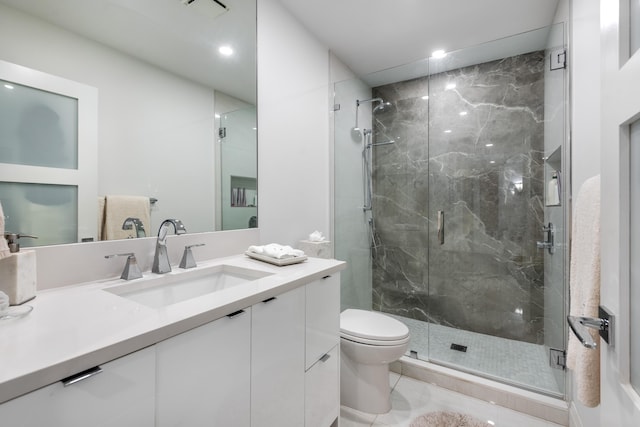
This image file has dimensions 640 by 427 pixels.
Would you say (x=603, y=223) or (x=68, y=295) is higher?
(x=603, y=223)

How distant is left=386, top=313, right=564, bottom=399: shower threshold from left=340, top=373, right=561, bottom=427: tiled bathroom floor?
180mm

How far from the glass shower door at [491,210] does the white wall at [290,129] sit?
3.32 ft

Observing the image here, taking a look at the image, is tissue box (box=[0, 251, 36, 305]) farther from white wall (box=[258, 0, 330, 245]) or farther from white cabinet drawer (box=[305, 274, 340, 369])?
white wall (box=[258, 0, 330, 245])

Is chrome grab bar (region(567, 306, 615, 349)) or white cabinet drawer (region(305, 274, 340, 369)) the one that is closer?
chrome grab bar (region(567, 306, 615, 349))

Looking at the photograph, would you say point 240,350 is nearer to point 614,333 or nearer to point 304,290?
point 304,290

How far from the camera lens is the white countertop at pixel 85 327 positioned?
51cm

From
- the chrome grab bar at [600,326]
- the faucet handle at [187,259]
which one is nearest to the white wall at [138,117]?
the faucet handle at [187,259]

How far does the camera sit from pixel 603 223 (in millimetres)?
658

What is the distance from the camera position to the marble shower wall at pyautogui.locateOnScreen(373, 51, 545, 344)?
2.33 meters

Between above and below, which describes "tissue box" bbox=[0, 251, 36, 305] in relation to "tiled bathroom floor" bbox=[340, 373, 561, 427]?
above

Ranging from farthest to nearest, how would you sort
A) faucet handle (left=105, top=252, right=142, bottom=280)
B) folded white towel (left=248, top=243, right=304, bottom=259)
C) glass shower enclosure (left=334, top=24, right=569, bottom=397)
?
glass shower enclosure (left=334, top=24, right=569, bottom=397) < folded white towel (left=248, top=243, right=304, bottom=259) < faucet handle (left=105, top=252, right=142, bottom=280)

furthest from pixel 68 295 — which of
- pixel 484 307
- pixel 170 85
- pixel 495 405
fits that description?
pixel 484 307

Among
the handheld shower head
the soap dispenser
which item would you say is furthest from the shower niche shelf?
the soap dispenser

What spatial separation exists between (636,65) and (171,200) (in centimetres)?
153
